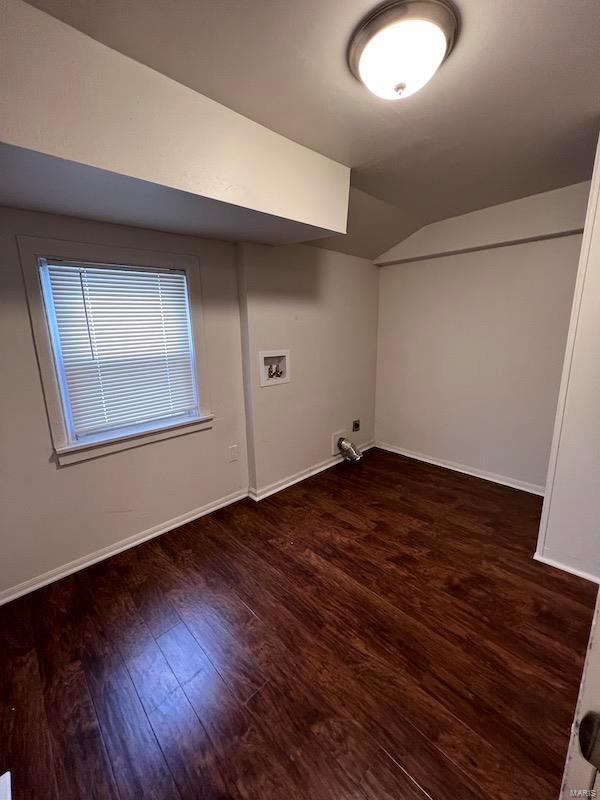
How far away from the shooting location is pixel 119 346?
198 centimetres

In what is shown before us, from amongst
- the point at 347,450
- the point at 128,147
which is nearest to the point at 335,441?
the point at 347,450

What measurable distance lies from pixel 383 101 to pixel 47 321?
6.39 ft

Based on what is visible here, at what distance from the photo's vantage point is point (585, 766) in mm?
440

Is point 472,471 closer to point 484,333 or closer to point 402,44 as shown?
point 484,333

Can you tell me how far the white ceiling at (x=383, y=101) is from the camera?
985 millimetres

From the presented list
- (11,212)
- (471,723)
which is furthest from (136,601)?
(11,212)

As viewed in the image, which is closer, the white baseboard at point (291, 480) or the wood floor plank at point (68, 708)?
the wood floor plank at point (68, 708)

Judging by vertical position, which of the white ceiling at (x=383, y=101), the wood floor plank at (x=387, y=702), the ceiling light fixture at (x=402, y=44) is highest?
the white ceiling at (x=383, y=101)

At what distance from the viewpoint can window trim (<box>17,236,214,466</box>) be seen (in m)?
1.65

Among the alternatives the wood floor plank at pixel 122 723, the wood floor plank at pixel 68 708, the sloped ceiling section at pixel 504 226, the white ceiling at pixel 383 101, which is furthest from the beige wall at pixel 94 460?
the sloped ceiling section at pixel 504 226

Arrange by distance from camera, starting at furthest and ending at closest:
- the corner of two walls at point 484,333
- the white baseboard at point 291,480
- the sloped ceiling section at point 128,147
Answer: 1. the white baseboard at point 291,480
2. the corner of two walls at point 484,333
3. the sloped ceiling section at point 128,147

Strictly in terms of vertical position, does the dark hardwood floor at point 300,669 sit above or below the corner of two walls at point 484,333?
below

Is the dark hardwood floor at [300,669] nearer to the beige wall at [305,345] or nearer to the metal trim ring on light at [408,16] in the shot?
the beige wall at [305,345]

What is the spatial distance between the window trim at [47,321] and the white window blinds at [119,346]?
0.04 meters
